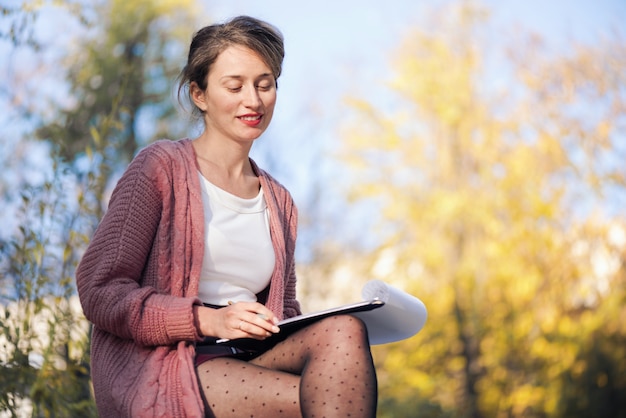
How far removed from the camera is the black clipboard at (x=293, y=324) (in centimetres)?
160

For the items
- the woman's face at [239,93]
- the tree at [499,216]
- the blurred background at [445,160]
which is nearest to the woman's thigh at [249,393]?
the woman's face at [239,93]

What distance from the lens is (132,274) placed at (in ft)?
5.60

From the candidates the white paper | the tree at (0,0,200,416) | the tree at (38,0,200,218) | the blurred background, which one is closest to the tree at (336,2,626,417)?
the blurred background

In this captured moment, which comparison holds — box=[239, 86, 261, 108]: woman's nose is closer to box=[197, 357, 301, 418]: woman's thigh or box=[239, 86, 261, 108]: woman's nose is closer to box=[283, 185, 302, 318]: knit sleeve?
box=[283, 185, 302, 318]: knit sleeve

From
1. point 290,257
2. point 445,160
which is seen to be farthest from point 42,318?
point 445,160

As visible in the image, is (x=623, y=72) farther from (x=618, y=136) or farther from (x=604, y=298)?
(x=604, y=298)

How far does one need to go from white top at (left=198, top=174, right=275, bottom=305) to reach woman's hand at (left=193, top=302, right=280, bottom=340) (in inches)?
7.1

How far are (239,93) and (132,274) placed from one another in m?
0.50

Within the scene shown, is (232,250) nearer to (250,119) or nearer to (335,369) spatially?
(250,119)

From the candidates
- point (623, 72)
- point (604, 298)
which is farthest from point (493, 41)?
point (604, 298)

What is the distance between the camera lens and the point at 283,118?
5.75m

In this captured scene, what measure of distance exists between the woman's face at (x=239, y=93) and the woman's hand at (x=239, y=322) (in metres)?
0.48

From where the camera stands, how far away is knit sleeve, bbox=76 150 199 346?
63.8 inches

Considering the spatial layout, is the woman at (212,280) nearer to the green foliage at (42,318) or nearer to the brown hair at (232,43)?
the brown hair at (232,43)
